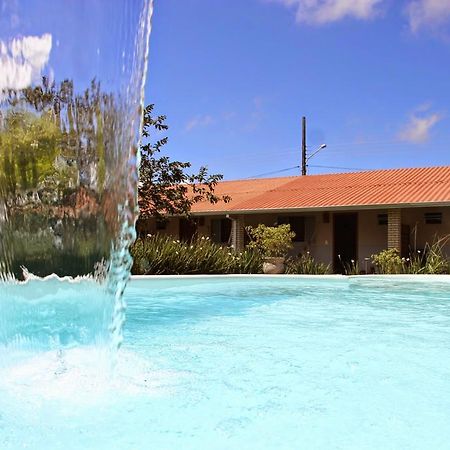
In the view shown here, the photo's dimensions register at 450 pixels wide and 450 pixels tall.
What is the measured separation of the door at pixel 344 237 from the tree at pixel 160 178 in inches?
200

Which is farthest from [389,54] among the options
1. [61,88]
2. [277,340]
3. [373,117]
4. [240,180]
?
[61,88]

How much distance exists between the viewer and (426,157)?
2894 cm

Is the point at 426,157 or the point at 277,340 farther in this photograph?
the point at 426,157

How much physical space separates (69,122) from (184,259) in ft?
36.4

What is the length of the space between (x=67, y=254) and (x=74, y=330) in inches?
65.6

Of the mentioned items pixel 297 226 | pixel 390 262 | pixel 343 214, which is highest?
pixel 343 214

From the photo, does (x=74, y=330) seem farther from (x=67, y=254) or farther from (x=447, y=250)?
(x=447, y=250)

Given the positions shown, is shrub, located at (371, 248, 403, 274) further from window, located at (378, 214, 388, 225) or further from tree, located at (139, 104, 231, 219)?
tree, located at (139, 104, 231, 219)

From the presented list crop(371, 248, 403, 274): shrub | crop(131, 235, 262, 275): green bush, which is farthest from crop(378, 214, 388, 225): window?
crop(131, 235, 262, 275): green bush

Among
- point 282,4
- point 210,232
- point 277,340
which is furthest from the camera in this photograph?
point 210,232

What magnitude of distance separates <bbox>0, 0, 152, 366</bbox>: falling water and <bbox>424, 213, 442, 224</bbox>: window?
617 inches

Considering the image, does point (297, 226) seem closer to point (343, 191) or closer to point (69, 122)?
point (343, 191)

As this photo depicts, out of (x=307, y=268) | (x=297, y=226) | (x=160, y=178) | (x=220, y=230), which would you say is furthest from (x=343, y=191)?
(x=160, y=178)

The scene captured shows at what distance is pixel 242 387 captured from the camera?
15.7 ft
